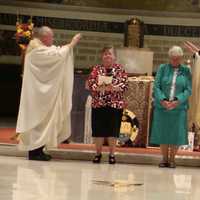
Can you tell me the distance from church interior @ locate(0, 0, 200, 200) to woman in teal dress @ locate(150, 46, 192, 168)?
1.37ft

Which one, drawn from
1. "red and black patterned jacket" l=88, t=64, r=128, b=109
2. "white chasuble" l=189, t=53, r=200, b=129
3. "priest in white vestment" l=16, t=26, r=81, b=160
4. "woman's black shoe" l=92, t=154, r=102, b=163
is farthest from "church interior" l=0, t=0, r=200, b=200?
"red and black patterned jacket" l=88, t=64, r=128, b=109

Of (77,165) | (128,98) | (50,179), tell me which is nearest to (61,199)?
(50,179)

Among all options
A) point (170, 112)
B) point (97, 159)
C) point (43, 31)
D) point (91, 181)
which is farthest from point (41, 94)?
point (91, 181)

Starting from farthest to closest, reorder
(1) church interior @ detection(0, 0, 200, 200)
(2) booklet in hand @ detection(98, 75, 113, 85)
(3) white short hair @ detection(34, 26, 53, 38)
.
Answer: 1. (3) white short hair @ detection(34, 26, 53, 38)
2. (2) booklet in hand @ detection(98, 75, 113, 85)
3. (1) church interior @ detection(0, 0, 200, 200)

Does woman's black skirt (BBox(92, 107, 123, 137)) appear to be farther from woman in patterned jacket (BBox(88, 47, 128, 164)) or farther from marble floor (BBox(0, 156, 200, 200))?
marble floor (BBox(0, 156, 200, 200))

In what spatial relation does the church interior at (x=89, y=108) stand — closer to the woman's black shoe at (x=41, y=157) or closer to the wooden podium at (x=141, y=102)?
the wooden podium at (x=141, y=102)

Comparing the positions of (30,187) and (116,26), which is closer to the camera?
(30,187)

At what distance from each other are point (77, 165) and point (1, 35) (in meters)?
6.93

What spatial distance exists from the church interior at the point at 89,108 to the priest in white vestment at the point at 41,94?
0.31m

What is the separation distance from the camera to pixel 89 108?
10875mm

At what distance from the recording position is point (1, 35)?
15648 mm

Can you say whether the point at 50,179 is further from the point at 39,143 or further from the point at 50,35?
the point at 50,35

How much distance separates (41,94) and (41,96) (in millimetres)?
28

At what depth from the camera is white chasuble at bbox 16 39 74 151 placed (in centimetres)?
966
